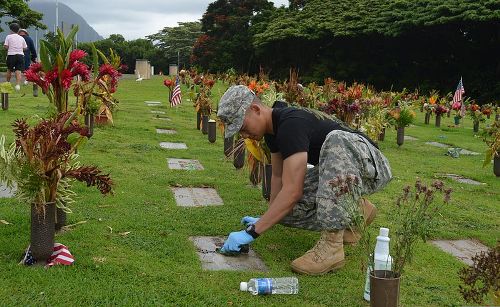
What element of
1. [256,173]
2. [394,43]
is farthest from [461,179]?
[394,43]

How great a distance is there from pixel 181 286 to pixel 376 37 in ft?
90.9

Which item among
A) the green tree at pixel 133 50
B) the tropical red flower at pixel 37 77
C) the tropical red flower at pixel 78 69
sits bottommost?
the tropical red flower at pixel 37 77

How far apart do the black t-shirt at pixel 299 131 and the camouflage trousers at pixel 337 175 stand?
0.12 metres

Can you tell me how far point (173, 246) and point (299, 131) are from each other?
1.05 m

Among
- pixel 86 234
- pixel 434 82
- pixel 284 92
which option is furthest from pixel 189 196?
pixel 434 82

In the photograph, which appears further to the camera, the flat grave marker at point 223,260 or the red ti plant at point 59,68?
the red ti plant at point 59,68

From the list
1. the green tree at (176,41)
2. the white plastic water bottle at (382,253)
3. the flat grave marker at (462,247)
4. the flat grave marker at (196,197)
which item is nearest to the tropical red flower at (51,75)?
the flat grave marker at (196,197)

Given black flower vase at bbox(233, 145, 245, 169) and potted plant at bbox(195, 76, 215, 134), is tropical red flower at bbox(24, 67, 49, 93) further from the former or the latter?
potted plant at bbox(195, 76, 215, 134)

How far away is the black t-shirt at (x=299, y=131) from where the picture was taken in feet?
10.2

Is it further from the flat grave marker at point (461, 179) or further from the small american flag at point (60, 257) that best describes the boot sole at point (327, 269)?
the flat grave marker at point (461, 179)

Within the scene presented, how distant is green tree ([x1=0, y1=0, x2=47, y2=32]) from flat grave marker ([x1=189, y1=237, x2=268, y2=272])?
86.5ft

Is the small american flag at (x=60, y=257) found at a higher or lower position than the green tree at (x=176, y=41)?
lower

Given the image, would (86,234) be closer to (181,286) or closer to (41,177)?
(41,177)

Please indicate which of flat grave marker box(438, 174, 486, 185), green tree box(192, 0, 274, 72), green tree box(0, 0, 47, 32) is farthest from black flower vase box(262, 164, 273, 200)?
green tree box(192, 0, 274, 72)
